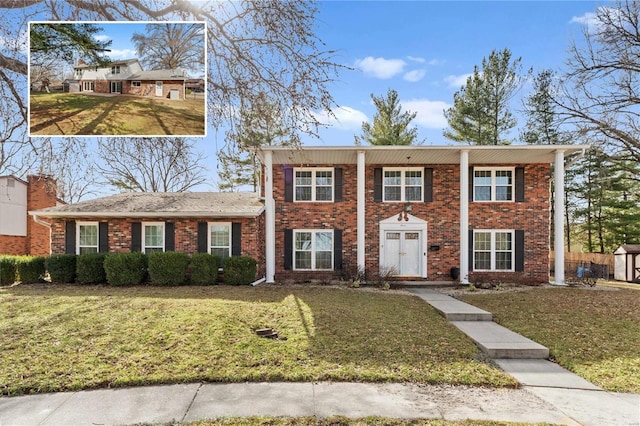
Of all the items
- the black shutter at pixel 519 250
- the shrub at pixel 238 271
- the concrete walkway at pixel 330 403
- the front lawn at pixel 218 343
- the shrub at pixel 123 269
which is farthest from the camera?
the black shutter at pixel 519 250

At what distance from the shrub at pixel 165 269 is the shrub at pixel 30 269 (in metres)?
3.99

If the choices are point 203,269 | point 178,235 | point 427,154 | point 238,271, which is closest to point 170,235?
point 178,235

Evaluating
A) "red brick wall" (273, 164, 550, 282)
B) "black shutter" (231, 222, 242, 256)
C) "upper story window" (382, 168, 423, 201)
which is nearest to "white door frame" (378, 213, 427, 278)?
"red brick wall" (273, 164, 550, 282)

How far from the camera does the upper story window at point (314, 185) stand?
14.8 m

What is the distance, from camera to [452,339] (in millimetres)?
6480

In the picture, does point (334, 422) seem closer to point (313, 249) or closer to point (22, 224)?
point (313, 249)

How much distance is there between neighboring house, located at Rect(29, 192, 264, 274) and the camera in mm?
13555

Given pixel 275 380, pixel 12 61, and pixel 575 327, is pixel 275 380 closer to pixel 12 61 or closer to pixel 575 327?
pixel 12 61

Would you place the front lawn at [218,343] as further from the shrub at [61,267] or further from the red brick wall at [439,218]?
the red brick wall at [439,218]

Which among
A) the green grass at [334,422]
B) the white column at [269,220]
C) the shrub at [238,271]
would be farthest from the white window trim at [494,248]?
the green grass at [334,422]

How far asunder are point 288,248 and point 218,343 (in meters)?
8.84

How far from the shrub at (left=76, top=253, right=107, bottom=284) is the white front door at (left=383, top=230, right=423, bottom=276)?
384 inches

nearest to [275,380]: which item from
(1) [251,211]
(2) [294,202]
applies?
(1) [251,211]

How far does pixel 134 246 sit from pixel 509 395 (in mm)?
12814
